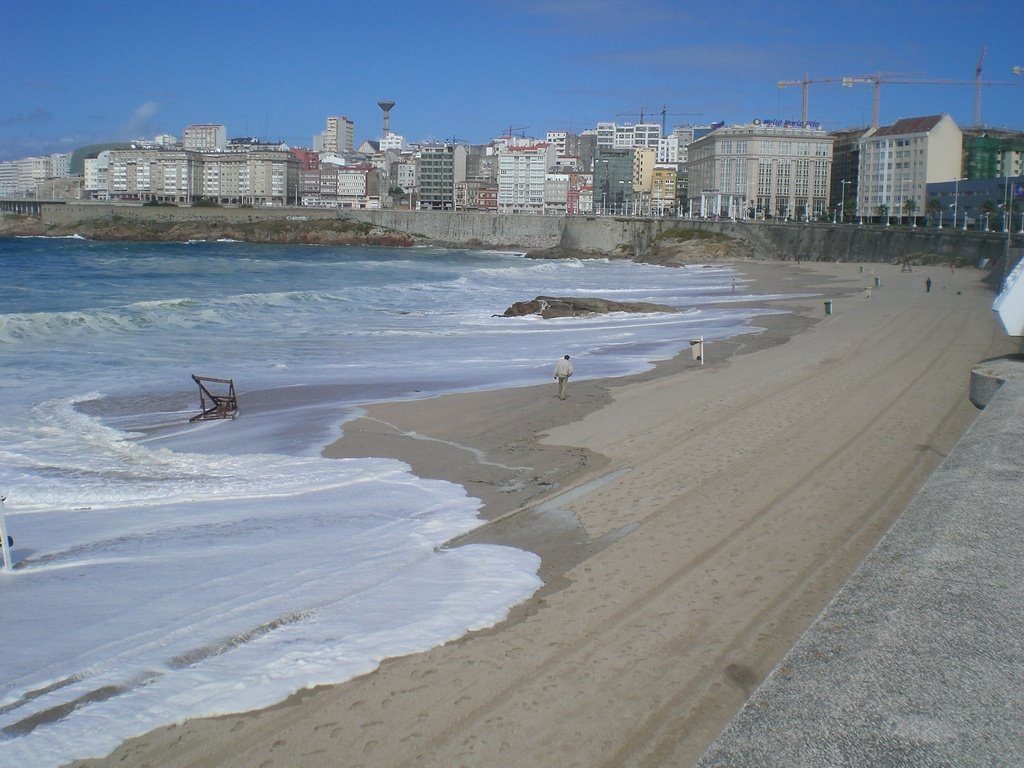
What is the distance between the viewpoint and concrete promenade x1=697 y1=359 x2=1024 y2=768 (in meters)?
3.63

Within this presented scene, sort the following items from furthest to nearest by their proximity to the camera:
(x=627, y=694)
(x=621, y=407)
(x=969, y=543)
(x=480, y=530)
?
(x=621, y=407) < (x=480, y=530) < (x=969, y=543) < (x=627, y=694)

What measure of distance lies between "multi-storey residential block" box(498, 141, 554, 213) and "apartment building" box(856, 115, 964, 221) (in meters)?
50.2

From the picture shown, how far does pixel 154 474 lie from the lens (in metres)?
10.1

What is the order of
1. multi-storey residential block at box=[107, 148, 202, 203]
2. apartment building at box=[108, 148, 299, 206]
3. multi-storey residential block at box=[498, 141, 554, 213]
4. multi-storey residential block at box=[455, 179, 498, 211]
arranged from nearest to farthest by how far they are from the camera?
multi-storey residential block at box=[498, 141, 554, 213], multi-storey residential block at box=[455, 179, 498, 211], multi-storey residential block at box=[107, 148, 202, 203], apartment building at box=[108, 148, 299, 206]

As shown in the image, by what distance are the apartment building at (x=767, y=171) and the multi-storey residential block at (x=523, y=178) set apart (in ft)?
89.3

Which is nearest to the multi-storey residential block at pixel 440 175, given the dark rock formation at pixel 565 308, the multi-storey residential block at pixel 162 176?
the multi-storey residential block at pixel 162 176

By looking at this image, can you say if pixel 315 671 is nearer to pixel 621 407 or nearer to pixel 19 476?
pixel 19 476

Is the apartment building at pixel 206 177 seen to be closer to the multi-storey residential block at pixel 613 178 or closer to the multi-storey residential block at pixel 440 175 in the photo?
the multi-storey residential block at pixel 440 175

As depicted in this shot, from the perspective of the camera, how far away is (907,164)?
87.1m

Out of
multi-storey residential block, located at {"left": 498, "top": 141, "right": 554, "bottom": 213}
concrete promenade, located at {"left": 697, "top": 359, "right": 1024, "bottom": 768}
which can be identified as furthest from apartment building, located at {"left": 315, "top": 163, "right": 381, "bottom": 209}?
concrete promenade, located at {"left": 697, "top": 359, "right": 1024, "bottom": 768}

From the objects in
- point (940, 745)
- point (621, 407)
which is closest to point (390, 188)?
point (621, 407)

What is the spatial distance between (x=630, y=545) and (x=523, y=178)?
12887 centimetres

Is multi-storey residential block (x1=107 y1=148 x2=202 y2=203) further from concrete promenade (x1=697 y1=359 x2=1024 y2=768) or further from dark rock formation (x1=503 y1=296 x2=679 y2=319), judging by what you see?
concrete promenade (x1=697 y1=359 x2=1024 y2=768)

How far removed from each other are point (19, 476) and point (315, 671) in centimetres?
614
